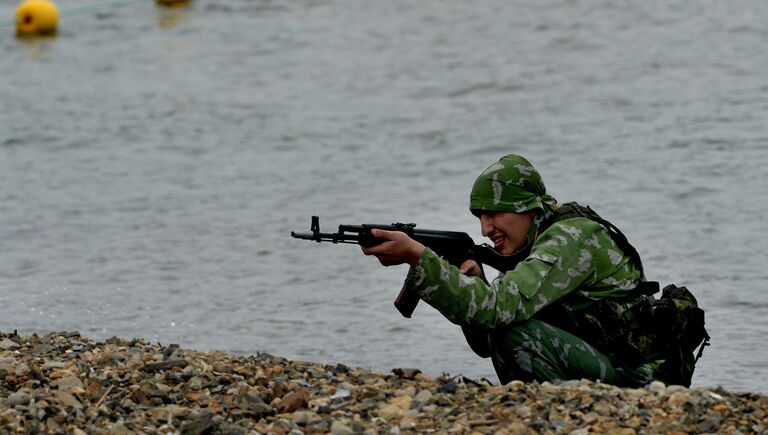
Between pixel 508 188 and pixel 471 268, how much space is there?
0.42 m

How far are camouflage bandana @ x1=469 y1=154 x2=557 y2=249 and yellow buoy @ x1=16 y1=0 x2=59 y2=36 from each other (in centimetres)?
1740

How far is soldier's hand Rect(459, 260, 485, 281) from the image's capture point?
6.18m

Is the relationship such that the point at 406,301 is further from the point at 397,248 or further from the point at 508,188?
the point at 508,188

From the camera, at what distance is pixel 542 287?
586 cm

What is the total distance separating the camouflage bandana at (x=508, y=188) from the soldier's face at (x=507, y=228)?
6 centimetres

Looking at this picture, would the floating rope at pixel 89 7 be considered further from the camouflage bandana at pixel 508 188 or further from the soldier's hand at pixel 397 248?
the soldier's hand at pixel 397 248

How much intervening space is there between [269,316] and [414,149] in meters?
4.98

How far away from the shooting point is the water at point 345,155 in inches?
367

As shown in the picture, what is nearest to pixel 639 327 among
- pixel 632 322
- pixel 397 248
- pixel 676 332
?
pixel 632 322

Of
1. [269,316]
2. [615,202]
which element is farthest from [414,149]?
[269,316]

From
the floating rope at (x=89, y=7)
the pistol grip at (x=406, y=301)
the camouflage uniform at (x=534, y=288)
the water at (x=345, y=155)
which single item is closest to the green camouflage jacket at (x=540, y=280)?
the camouflage uniform at (x=534, y=288)

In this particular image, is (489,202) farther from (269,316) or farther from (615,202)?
(615,202)

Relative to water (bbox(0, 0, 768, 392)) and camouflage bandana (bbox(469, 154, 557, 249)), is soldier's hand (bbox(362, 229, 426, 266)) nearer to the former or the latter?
camouflage bandana (bbox(469, 154, 557, 249))

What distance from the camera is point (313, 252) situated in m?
10.9
